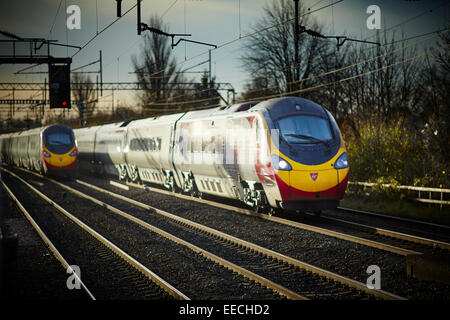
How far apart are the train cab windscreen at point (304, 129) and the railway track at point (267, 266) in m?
2.95

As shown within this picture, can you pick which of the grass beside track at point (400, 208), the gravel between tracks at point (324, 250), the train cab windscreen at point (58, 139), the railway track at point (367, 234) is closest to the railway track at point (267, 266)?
the gravel between tracks at point (324, 250)

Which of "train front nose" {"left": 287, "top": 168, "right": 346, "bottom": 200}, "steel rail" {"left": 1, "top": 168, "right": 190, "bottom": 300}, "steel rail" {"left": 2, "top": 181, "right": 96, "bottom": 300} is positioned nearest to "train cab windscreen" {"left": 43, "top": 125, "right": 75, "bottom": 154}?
"steel rail" {"left": 2, "top": 181, "right": 96, "bottom": 300}

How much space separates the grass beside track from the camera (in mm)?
12664

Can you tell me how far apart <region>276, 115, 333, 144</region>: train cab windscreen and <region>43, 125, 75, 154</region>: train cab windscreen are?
18660 mm

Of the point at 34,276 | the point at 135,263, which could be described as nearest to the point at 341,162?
the point at 135,263

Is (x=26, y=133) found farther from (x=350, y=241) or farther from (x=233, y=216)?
(x=350, y=241)

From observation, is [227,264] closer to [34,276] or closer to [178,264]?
[178,264]

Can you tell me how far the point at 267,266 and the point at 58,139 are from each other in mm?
22214

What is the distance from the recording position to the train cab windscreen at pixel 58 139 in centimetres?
2723

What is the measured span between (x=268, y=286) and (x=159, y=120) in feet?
46.5

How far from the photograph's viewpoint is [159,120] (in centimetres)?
2008

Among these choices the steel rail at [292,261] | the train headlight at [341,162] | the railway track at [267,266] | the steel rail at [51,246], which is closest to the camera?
the steel rail at [292,261]

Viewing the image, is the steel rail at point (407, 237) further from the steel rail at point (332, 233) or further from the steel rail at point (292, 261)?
the steel rail at point (292, 261)

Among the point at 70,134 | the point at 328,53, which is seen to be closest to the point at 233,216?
the point at 70,134
